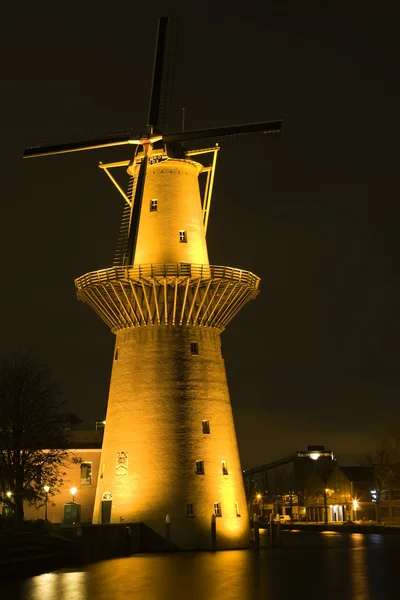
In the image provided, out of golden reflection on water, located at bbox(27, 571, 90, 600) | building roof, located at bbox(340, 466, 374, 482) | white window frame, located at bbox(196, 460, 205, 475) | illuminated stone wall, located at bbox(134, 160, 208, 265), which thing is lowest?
golden reflection on water, located at bbox(27, 571, 90, 600)

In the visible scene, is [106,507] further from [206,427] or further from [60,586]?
[60,586]

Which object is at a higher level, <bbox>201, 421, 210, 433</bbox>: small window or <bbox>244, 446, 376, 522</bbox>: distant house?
<bbox>244, 446, 376, 522</bbox>: distant house

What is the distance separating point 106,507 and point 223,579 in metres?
18.2

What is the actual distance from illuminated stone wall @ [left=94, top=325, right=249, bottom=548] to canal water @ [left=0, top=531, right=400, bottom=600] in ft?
8.40

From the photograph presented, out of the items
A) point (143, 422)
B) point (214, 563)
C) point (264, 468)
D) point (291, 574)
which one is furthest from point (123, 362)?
point (264, 468)

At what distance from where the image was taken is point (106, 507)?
165 feet

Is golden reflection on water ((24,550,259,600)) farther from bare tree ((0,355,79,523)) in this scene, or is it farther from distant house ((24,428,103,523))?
distant house ((24,428,103,523))

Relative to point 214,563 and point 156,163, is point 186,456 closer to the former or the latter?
point 214,563

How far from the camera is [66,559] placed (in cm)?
4469

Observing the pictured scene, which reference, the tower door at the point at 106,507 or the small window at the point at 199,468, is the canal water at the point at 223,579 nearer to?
the small window at the point at 199,468

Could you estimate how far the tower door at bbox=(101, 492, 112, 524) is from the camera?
5019cm

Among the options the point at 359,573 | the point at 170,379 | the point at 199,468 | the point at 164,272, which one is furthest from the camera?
the point at 164,272

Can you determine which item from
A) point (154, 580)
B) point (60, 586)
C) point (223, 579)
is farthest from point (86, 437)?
point (60, 586)

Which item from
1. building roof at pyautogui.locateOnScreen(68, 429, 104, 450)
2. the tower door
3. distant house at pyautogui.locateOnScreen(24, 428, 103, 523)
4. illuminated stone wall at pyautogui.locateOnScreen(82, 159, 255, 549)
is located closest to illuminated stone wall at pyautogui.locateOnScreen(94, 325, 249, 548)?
illuminated stone wall at pyautogui.locateOnScreen(82, 159, 255, 549)
